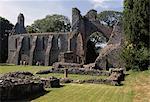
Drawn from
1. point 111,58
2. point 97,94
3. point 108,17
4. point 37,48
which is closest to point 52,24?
point 108,17

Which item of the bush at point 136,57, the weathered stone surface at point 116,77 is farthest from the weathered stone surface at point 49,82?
the bush at point 136,57

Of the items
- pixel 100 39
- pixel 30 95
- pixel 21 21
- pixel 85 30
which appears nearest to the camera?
pixel 30 95

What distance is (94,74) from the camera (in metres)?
33.7

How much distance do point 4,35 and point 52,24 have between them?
19454mm

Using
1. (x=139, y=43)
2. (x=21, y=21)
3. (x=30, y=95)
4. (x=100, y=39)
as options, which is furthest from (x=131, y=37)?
(x=100, y=39)

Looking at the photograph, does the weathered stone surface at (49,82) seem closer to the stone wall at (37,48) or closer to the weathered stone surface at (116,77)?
the weathered stone surface at (116,77)

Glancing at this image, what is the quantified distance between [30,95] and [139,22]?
627 inches

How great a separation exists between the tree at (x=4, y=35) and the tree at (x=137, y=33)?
37.8 meters

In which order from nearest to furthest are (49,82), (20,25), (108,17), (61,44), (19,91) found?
(19,91) → (49,82) → (61,44) → (20,25) → (108,17)

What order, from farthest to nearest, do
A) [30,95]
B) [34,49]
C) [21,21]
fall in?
1. [21,21]
2. [34,49]
3. [30,95]

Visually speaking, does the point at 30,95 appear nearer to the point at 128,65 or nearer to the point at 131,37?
the point at 131,37

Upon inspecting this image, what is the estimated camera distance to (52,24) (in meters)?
86.8

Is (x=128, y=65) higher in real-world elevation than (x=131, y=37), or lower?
lower

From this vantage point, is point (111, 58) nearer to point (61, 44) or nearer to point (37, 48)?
point (61, 44)
